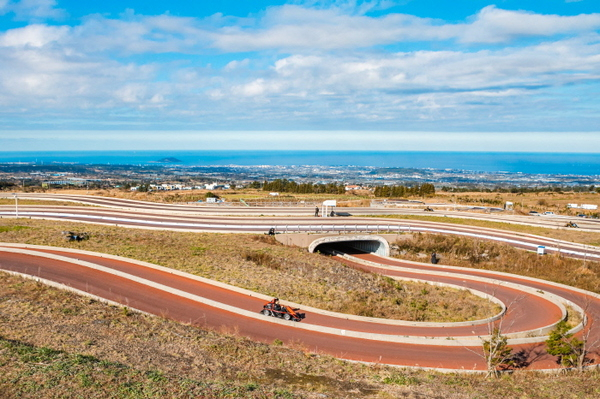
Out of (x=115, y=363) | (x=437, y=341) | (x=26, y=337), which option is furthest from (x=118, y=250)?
(x=437, y=341)

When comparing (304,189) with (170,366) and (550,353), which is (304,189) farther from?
(170,366)

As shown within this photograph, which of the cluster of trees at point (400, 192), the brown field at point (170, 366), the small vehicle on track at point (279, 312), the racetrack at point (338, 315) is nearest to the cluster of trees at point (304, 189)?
the cluster of trees at point (400, 192)

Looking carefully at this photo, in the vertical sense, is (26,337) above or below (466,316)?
above

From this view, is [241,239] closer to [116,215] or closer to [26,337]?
[116,215]

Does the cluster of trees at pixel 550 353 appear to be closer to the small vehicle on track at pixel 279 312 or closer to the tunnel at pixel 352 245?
the small vehicle on track at pixel 279 312

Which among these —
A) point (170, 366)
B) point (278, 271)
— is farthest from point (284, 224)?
point (170, 366)
